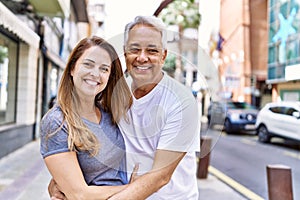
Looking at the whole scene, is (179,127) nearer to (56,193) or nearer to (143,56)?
(143,56)

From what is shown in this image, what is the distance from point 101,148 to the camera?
98 cm

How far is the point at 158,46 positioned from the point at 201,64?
0.67ft

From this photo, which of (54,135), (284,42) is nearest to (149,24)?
(54,135)

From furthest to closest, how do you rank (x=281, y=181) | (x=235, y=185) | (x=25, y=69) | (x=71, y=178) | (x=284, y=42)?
(x=284, y=42)
(x=25, y=69)
(x=235, y=185)
(x=281, y=181)
(x=71, y=178)

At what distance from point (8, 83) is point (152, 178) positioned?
6424mm

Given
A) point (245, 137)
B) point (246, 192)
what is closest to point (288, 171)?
point (246, 192)

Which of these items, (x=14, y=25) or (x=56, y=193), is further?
(x=14, y=25)

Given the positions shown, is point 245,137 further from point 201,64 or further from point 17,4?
point 201,64

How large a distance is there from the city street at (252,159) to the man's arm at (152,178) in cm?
332

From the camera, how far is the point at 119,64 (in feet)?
3.28

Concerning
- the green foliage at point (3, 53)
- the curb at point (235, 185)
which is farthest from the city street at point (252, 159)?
the green foliage at point (3, 53)

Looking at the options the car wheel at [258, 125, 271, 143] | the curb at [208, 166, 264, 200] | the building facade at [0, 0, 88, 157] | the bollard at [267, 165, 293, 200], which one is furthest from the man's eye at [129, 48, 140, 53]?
the car wheel at [258, 125, 271, 143]

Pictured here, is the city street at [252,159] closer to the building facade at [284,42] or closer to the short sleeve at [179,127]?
the building facade at [284,42]

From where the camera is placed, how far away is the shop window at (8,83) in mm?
6637
